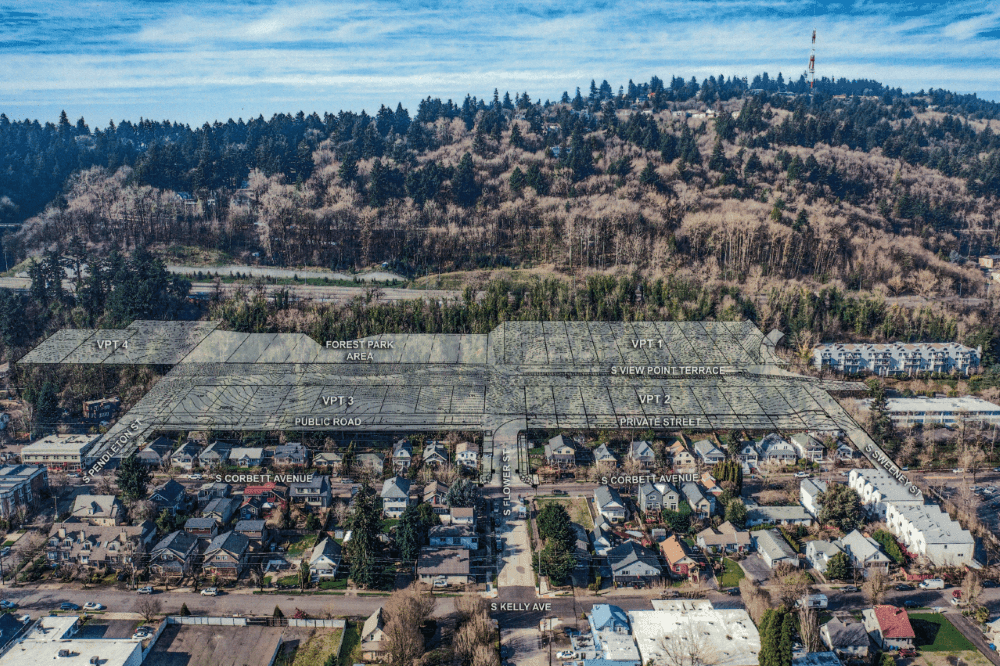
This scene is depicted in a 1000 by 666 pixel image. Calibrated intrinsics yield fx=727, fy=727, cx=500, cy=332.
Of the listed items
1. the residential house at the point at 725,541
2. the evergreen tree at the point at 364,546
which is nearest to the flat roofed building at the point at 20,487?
the evergreen tree at the point at 364,546

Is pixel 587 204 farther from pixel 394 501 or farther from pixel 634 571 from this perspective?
pixel 634 571

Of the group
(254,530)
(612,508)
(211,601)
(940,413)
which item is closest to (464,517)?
(612,508)

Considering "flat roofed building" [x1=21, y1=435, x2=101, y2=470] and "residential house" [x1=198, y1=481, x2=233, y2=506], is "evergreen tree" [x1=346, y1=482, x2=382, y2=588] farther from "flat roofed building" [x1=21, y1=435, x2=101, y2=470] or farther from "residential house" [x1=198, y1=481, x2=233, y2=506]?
"flat roofed building" [x1=21, y1=435, x2=101, y2=470]

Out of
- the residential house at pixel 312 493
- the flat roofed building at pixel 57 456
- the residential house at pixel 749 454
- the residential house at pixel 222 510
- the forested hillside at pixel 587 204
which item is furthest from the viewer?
the forested hillside at pixel 587 204

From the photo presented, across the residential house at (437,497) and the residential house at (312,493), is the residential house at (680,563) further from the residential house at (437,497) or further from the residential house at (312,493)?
the residential house at (312,493)

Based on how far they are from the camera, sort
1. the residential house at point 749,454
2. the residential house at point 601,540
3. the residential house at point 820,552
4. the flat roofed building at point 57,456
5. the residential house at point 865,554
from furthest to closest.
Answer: the residential house at point 749,454 → the flat roofed building at point 57,456 → the residential house at point 601,540 → the residential house at point 820,552 → the residential house at point 865,554

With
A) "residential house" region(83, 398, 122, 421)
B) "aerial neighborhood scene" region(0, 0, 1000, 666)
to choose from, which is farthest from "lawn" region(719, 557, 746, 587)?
"residential house" region(83, 398, 122, 421)

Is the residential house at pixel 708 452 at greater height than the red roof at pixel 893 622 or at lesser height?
greater

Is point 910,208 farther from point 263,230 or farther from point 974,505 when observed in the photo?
point 263,230
